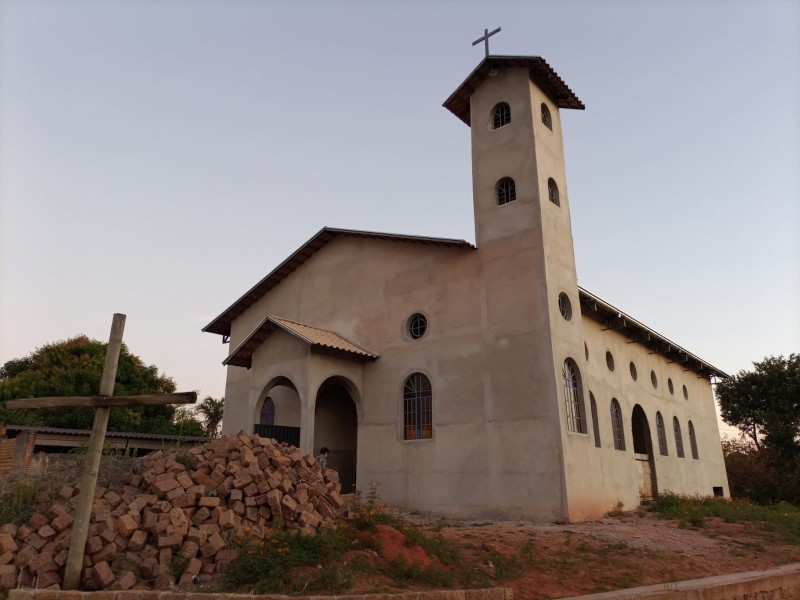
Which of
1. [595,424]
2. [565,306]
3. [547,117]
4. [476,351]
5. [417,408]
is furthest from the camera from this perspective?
[547,117]

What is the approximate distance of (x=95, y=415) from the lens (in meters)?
7.73

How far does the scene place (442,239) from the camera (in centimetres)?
1712

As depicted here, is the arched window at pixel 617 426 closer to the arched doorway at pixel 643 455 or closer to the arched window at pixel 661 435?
the arched doorway at pixel 643 455

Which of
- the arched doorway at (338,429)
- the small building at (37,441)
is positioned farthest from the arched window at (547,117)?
the small building at (37,441)

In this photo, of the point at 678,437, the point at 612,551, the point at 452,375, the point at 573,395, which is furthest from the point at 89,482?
the point at 678,437

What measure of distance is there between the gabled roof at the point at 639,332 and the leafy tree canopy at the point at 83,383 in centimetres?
2159

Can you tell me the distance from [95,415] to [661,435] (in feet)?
74.9

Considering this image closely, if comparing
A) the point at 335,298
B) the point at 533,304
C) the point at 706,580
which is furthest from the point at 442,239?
the point at 706,580

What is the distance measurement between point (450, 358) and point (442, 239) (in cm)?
332

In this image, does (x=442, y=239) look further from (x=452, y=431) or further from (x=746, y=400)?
(x=746, y=400)

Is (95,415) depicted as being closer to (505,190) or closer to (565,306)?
(565,306)

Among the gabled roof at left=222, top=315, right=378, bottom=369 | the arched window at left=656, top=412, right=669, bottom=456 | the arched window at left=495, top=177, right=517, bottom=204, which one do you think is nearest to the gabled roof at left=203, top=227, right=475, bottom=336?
the arched window at left=495, top=177, right=517, bottom=204

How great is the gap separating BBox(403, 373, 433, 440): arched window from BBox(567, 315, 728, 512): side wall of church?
165 inches

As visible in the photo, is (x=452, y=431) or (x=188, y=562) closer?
(x=188, y=562)
